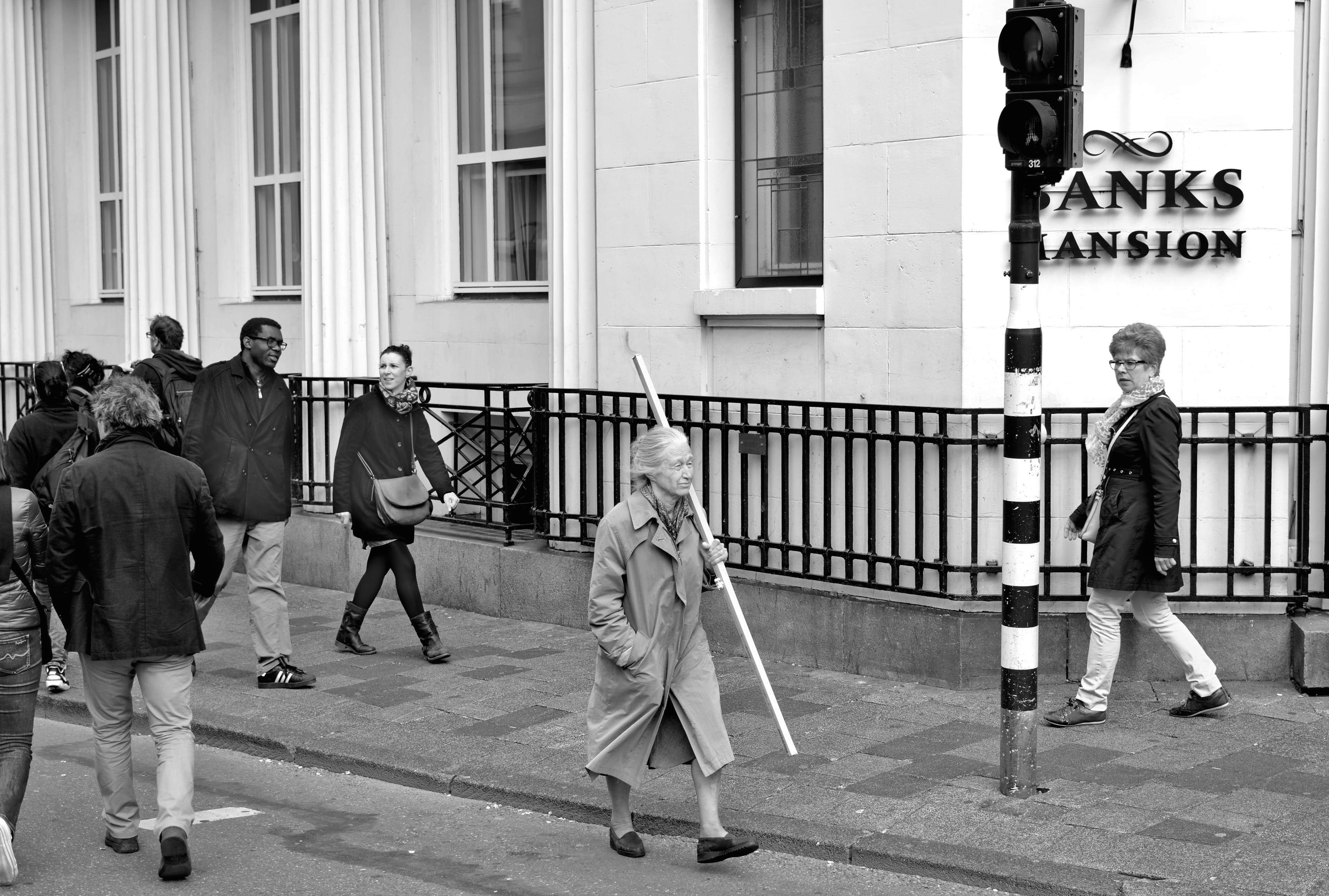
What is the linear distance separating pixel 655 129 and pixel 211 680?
14.4ft

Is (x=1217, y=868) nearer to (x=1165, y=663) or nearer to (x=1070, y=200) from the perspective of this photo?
(x=1165, y=663)

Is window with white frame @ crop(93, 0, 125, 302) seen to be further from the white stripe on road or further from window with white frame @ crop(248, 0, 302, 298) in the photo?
the white stripe on road

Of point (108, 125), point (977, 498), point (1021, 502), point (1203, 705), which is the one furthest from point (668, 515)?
point (108, 125)

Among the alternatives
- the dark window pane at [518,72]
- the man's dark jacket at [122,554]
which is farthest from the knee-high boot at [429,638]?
the dark window pane at [518,72]

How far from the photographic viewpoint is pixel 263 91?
1525cm

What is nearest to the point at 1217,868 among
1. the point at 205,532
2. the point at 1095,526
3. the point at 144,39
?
the point at 1095,526

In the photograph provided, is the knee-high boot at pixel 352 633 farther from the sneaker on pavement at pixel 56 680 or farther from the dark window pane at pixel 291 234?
the dark window pane at pixel 291 234

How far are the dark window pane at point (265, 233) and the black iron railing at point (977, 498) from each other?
7.17m

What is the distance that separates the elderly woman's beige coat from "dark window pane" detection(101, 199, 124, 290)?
1346 cm

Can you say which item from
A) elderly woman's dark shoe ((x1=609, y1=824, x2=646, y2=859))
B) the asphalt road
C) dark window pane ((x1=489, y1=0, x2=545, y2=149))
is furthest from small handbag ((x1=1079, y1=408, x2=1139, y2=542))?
dark window pane ((x1=489, y1=0, x2=545, y2=149))

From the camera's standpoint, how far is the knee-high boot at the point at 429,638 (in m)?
9.73

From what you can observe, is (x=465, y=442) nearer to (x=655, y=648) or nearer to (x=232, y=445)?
(x=232, y=445)

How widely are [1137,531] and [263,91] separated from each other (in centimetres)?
1031

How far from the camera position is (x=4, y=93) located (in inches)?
708
